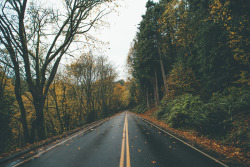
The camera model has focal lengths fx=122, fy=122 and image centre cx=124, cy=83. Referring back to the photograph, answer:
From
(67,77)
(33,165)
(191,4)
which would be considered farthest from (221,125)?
(67,77)

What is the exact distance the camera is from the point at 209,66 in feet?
39.4

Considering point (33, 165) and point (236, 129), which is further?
point (236, 129)

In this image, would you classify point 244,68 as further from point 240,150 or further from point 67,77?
point 67,77

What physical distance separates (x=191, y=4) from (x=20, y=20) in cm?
1771

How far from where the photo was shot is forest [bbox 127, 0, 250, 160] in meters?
6.72

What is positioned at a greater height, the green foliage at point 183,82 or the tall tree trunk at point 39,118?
the green foliage at point 183,82

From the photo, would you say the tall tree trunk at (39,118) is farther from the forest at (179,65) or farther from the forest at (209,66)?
the forest at (209,66)

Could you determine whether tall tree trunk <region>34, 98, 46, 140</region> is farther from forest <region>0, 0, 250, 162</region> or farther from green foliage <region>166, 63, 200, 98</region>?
green foliage <region>166, 63, 200, 98</region>

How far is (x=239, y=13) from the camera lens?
6.64m

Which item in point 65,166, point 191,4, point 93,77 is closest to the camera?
point 65,166

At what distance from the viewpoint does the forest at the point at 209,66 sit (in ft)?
22.0

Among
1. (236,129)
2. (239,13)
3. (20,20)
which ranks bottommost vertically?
(236,129)

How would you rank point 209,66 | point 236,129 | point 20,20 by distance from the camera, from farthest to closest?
point 209,66 → point 20,20 → point 236,129

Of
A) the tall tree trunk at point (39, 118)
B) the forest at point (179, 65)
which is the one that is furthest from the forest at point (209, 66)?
the tall tree trunk at point (39, 118)
